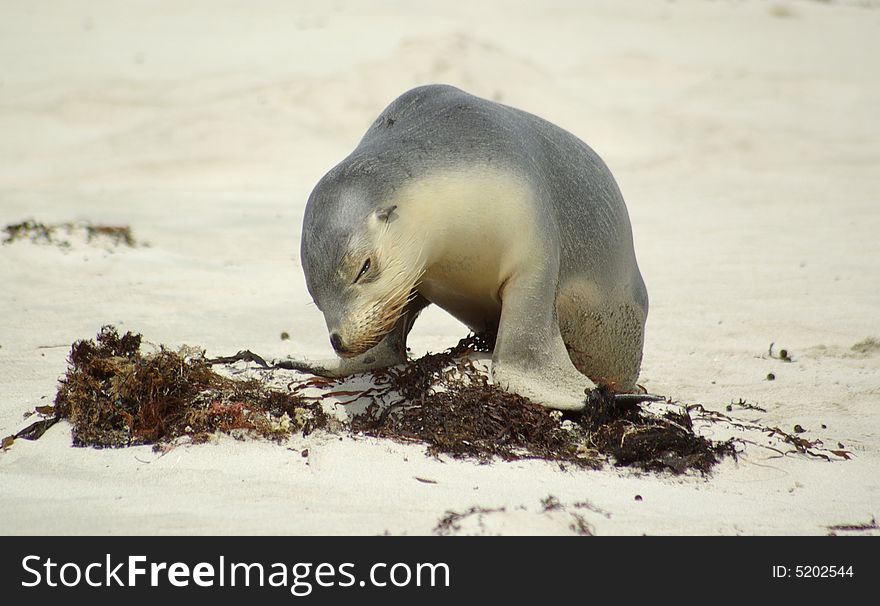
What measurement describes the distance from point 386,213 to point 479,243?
17.3 inches

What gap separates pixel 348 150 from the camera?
12.8m

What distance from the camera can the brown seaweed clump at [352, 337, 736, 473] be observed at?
376 cm

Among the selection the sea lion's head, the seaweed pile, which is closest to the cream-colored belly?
the sea lion's head

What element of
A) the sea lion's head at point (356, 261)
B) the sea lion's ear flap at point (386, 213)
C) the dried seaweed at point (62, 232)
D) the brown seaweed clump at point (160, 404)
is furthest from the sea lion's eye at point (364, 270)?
the dried seaweed at point (62, 232)

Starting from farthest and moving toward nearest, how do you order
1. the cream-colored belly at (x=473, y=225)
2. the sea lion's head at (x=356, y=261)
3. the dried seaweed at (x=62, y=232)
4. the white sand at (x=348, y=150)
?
the dried seaweed at (x=62, y=232) < the cream-colored belly at (x=473, y=225) < the sea lion's head at (x=356, y=261) < the white sand at (x=348, y=150)

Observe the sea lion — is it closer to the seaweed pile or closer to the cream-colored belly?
the cream-colored belly

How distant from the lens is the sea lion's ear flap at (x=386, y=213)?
12.2 ft

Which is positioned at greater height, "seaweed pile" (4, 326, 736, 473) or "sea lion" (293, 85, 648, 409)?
"sea lion" (293, 85, 648, 409)

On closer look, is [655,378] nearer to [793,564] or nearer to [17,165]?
[793,564]

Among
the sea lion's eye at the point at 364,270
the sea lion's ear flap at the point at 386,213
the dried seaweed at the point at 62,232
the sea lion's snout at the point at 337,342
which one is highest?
the dried seaweed at the point at 62,232

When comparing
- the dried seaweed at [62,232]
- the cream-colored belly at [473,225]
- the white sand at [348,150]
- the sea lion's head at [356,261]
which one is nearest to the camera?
the white sand at [348,150]

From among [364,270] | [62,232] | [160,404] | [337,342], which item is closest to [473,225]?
[364,270]

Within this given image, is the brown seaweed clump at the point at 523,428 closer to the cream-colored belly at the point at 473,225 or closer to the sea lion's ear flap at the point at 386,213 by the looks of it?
the cream-colored belly at the point at 473,225

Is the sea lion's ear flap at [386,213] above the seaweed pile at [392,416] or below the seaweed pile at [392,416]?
above
